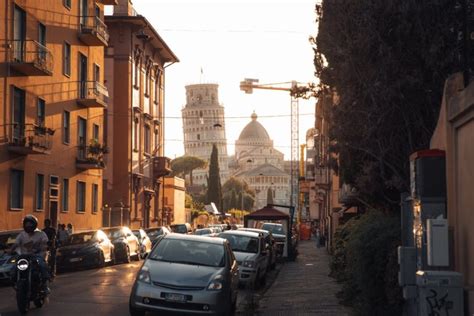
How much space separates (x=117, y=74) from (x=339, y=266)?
101ft

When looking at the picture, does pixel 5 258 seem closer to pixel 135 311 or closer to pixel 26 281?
pixel 26 281

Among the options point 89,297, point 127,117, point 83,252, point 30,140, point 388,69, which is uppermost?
point 127,117

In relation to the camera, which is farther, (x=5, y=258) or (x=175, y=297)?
(x=5, y=258)

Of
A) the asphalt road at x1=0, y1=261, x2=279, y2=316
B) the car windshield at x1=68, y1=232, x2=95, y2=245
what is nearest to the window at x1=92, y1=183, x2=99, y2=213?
the car windshield at x1=68, y1=232, x2=95, y2=245

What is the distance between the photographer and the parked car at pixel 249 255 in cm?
2153

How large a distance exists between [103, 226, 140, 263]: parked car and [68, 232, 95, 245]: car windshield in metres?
2.96

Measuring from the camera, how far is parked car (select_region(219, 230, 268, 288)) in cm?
2153

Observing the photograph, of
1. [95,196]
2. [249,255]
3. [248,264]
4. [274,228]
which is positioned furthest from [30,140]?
[274,228]

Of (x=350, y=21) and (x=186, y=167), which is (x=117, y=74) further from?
(x=186, y=167)

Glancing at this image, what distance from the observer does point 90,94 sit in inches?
1544

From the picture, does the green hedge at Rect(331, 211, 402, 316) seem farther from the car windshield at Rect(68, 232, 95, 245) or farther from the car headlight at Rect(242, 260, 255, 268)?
the car windshield at Rect(68, 232, 95, 245)

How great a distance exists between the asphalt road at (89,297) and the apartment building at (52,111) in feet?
24.1

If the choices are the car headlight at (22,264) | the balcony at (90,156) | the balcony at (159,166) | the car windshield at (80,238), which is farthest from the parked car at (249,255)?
the balcony at (159,166)

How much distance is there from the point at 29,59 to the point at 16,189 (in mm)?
5144
